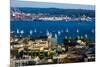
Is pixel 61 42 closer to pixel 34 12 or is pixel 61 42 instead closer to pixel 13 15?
pixel 34 12

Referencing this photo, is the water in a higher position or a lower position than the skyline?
lower

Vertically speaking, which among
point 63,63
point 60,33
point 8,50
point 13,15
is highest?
point 13,15

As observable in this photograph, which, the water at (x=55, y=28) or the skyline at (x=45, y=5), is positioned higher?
the skyline at (x=45, y=5)

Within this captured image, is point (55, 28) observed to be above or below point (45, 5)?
below

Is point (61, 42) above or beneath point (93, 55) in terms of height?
above
